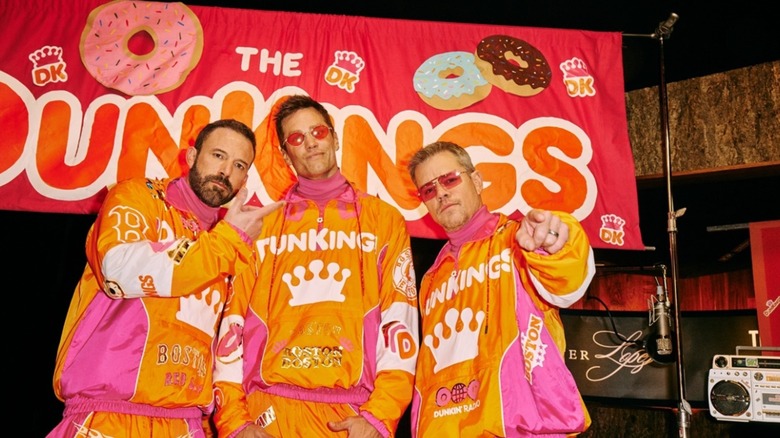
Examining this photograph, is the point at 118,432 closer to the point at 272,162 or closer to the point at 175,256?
the point at 175,256

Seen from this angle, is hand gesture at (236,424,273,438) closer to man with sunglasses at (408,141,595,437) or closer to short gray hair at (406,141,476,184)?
man with sunglasses at (408,141,595,437)

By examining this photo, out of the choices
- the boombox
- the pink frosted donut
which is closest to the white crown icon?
the boombox

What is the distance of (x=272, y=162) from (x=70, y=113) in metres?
1.20

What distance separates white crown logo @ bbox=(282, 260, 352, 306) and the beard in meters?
0.49

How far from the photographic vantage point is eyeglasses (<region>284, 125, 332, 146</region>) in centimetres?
346

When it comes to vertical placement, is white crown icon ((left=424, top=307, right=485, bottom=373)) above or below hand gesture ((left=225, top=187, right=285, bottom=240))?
below

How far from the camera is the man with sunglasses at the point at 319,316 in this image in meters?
2.96

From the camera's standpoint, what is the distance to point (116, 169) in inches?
149

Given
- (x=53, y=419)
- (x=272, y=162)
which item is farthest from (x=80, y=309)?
(x=53, y=419)

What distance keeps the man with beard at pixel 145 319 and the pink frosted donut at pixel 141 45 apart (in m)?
1.08

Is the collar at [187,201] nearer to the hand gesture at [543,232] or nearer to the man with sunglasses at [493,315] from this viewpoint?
the man with sunglasses at [493,315]

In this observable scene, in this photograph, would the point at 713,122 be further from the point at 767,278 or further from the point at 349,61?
the point at 349,61

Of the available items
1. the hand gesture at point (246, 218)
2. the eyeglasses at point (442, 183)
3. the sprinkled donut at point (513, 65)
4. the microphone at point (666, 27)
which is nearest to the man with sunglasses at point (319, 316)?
the eyeglasses at point (442, 183)

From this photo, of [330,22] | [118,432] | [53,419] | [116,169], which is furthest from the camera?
[53,419]
